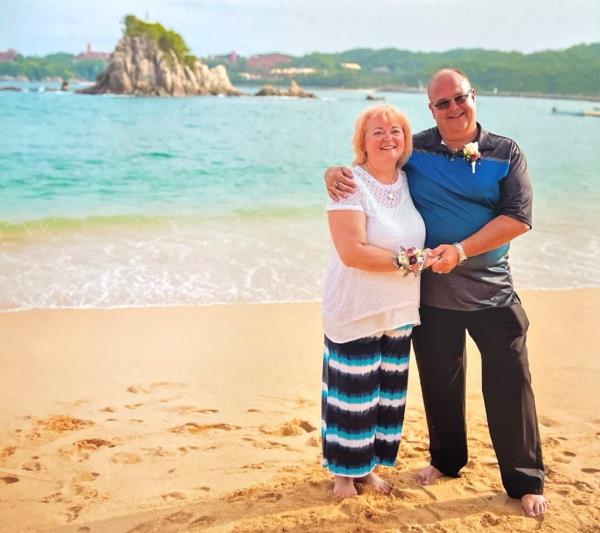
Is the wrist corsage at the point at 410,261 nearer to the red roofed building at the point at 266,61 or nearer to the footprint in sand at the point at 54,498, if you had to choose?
the footprint in sand at the point at 54,498

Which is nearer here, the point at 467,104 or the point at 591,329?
the point at 467,104

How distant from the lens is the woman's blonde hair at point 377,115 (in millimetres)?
3137

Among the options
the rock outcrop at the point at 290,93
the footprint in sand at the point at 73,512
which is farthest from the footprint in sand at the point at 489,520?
the rock outcrop at the point at 290,93

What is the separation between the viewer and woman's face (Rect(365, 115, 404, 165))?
311 cm

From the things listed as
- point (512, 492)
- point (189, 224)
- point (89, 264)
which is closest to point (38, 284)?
point (89, 264)

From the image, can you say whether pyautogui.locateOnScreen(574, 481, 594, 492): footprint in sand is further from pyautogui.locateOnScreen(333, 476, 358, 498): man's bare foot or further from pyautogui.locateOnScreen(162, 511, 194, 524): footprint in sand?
pyautogui.locateOnScreen(162, 511, 194, 524): footprint in sand

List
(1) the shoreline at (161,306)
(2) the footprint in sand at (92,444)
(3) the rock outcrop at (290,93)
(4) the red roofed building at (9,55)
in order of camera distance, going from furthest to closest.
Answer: (4) the red roofed building at (9,55) → (3) the rock outcrop at (290,93) → (1) the shoreline at (161,306) → (2) the footprint in sand at (92,444)

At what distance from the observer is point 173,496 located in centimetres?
343

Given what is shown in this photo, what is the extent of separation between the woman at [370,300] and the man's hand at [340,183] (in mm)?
25

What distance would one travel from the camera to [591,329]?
20.1 feet

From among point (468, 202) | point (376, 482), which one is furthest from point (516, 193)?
point (376, 482)

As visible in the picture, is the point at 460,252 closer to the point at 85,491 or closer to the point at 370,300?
the point at 370,300

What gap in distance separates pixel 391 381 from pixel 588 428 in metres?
1.56

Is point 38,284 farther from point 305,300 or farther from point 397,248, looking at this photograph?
point 397,248
